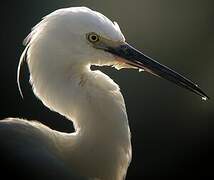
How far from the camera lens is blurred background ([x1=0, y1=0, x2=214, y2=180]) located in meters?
3.32

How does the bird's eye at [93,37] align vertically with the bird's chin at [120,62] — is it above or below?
above

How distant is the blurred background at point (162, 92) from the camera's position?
3.32 metres

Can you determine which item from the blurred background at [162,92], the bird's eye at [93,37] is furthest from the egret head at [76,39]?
the blurred background at [162,92]

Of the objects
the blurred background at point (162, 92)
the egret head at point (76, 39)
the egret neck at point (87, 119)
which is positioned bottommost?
the blurred background at point (162, 92)

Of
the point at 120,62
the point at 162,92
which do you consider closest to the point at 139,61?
the point at 120,62

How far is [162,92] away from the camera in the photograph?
3.38m

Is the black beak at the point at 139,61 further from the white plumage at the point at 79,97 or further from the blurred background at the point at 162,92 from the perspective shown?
the blurred background at the point at 162,92

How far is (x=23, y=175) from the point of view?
1.63m

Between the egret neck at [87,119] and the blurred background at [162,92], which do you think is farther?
the blurred background at [162,92]

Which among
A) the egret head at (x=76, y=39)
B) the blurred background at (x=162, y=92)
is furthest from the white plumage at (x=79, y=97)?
the blurred background at (x=162, y=92)

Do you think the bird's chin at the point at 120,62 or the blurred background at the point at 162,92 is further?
the blurred background at the point at 162,92

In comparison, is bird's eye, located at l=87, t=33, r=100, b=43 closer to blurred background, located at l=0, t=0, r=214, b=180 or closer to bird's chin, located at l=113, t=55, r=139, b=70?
bird's chin, located at l=113, t=55, r=139, b=70

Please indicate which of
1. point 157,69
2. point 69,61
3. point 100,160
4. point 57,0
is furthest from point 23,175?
point 57,0

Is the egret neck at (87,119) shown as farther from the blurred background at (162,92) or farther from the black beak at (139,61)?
the blurred background at (162,92)
